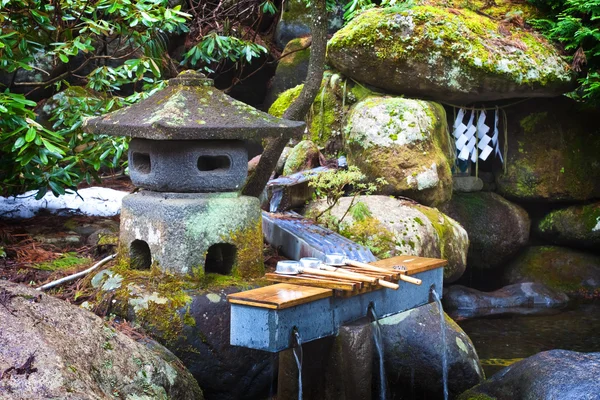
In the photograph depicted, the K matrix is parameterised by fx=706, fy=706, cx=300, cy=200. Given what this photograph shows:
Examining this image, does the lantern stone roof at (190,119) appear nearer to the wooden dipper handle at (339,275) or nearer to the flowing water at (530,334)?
the wooden dipper handle at (339,275)

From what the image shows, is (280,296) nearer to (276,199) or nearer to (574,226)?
(276,199)

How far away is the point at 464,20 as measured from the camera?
10.9 m

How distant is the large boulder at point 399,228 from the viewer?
8.91 meters

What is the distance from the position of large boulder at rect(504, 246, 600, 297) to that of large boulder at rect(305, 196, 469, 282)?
300 cm

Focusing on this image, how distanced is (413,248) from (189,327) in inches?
145

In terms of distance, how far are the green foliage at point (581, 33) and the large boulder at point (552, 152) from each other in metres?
0.97

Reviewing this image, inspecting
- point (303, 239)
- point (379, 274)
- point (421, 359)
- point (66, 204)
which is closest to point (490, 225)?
point (303, 239)

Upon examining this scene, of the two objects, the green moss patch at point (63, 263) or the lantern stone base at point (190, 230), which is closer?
the lantern stone base at point (190, 230)

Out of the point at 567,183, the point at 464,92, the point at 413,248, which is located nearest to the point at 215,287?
the point at 413,248

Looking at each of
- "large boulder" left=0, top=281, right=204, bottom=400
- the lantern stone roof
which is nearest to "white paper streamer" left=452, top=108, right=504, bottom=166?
the lantern stone roof

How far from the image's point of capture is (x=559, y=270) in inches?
484

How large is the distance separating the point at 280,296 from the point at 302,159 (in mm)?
5745

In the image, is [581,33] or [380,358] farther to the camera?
[581,33]

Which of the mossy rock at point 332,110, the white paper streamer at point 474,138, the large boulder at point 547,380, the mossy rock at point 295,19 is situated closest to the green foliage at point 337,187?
the mossy rock at point 332,110
